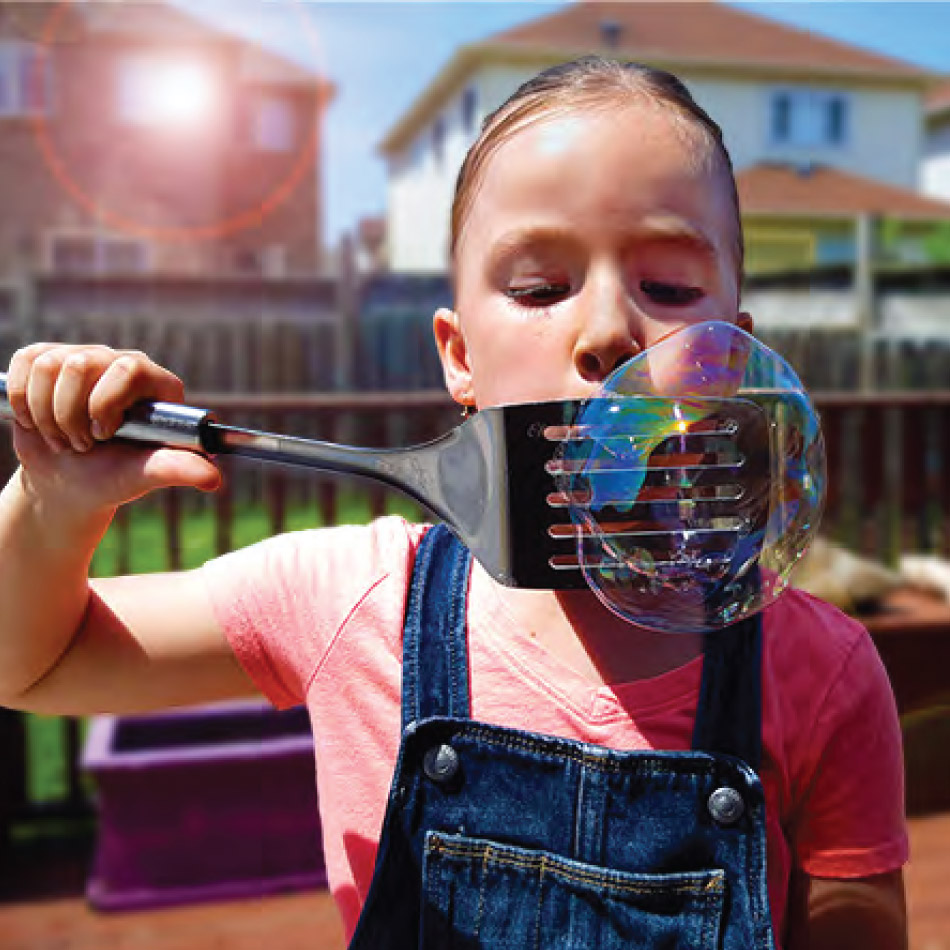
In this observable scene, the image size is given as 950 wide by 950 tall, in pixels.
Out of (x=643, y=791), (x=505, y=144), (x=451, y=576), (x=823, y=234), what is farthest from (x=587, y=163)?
(x=823, y=234)

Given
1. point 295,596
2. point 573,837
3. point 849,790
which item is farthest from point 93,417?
point 849,790

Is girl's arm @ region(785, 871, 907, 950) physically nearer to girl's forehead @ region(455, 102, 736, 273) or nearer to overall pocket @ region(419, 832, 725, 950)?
overall pocket @ region(419, 832, 725, 950)

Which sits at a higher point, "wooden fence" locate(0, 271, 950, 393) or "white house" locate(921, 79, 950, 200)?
"white house" locate(921, 79, 950, 200)

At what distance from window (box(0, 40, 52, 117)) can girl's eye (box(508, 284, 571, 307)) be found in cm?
1772

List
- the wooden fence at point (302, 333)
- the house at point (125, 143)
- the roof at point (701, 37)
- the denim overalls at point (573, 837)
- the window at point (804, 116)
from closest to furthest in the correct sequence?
the denim overalls at point (573, 837), the wooden fence at point (302, 333), the house at point (125, 143), the roof at point (701, 37), the window at point (804, 116)

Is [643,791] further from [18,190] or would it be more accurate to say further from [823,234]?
[823,234]

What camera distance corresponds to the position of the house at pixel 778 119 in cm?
2034

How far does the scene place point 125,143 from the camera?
17.2 metres

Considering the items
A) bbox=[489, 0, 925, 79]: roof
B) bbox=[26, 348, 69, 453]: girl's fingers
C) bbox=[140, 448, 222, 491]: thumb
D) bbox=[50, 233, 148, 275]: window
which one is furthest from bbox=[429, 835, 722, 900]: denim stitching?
bbox=[489, 0, 925, 79]: roof

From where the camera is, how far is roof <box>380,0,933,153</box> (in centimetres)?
1909

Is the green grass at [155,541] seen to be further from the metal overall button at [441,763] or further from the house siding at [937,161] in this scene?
the house siding at [937,161]

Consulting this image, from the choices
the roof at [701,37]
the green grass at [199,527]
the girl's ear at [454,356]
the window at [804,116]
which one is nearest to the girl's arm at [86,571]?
the girl's ear at [454,356]

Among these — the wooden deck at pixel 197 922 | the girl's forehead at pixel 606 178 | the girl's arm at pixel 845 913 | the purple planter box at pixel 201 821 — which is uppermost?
the girl's forehead at pixel 606 178

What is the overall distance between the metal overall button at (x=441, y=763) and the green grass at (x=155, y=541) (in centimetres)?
244
